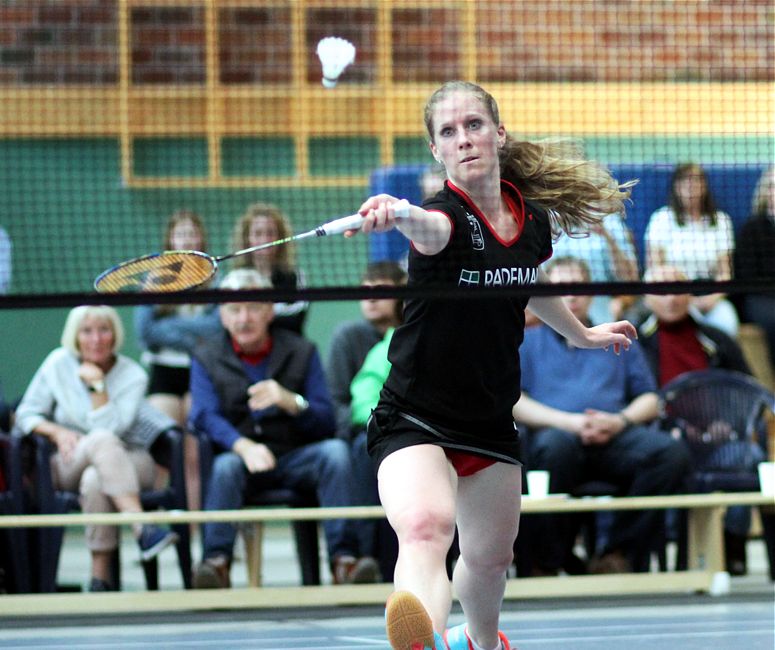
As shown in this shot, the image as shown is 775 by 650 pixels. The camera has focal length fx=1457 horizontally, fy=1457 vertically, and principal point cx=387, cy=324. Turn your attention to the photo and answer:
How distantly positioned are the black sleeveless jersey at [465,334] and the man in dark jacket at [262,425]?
254cm

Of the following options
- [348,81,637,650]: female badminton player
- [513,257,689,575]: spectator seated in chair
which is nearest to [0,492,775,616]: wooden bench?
[513,257,689,575]: spectator seated in chair

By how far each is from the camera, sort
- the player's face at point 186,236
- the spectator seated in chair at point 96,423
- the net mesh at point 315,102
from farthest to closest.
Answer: the net mesh at point 315,102, the player's face at point 186,236, the spectator seated in chair at point 96,423

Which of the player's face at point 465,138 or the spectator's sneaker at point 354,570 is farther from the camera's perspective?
the spectator's sneaker at point 354,570

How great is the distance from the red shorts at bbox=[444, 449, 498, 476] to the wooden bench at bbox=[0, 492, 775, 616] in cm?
231

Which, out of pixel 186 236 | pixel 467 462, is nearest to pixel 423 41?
pixel 186 236

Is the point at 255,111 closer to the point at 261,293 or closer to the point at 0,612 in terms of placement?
the point at 0,612

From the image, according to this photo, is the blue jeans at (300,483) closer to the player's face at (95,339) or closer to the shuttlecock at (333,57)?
the player's face at (95,339)

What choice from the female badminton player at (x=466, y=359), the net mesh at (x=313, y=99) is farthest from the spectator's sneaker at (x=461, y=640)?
the net mesh at (x=313, y=99)

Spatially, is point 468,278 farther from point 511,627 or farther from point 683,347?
point 683,347

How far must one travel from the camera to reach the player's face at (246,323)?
268 inches

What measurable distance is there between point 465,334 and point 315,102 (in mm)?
5841

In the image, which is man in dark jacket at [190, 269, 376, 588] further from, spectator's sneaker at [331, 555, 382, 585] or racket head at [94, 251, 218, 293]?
racket head at [94, 251, 218, 293]

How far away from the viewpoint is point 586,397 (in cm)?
691

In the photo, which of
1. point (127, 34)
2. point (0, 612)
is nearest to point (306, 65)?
point (127, 34)
